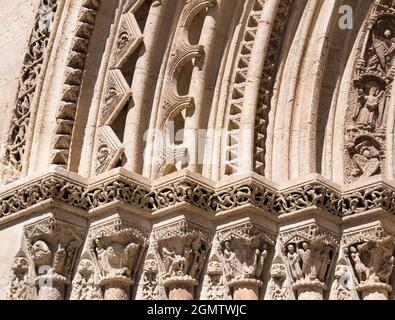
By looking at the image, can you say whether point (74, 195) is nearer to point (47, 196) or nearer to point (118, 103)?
point (47, 196)

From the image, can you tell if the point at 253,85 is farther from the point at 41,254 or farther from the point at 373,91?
the point at 41,254

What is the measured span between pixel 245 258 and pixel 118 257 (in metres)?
0.81

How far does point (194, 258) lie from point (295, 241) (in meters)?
0.65

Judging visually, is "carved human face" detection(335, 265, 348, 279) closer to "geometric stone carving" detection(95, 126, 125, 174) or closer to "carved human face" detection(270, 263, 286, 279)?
"carved human face" detection(270, 263, 286, 279)

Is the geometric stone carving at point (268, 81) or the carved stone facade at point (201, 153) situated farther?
the geometric stone carving at point (268, 81)

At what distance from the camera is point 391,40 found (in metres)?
8.90

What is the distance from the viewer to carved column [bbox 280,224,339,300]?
823cm

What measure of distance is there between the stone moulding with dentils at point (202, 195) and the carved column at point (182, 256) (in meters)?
0.16

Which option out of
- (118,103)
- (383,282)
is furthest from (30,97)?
(383,282)

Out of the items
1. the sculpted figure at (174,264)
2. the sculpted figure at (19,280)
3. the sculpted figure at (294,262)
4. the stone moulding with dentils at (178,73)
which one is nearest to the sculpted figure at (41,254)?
the sculpted figure at (19,280)

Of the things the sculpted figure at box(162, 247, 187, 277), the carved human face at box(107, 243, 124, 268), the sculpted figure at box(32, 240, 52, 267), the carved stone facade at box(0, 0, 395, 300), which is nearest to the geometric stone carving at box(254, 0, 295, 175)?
the carved stone facade at box(0, 0, 395, 300)

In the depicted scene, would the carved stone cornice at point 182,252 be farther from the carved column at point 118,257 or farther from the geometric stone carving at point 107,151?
the geometric stone carving at point 107,151

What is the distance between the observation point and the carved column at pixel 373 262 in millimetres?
8133
